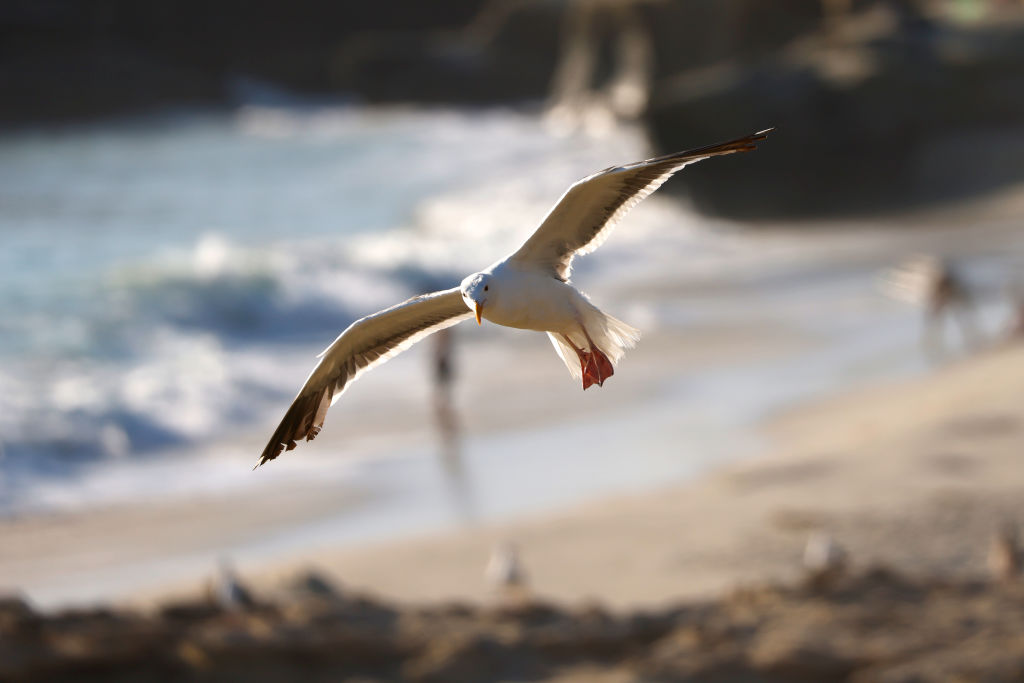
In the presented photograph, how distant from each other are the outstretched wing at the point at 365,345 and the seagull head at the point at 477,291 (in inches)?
15.7

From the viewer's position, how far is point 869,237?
26406mm

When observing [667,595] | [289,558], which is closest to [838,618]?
[667,595]

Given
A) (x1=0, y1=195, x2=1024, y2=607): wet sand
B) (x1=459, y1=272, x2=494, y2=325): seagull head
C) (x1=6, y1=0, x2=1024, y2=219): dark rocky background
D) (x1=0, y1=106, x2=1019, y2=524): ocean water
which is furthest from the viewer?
(x1=6, y1=0, x2=1024, y2=219): dark rocky background

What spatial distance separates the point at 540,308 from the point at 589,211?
1.47 feet

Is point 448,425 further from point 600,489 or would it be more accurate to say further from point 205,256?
point 205,256

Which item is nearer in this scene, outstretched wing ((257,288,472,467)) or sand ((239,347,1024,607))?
outstretched wing ((257,288,472,467))

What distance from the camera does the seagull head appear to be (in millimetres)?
4840

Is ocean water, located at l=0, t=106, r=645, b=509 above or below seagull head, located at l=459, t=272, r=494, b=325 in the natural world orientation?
above

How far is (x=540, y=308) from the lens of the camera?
5.06m

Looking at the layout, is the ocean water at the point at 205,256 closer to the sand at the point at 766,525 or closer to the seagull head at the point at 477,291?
the sand at the point at 766,525

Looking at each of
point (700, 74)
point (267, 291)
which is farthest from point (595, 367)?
point (700, 74)

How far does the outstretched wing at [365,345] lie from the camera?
543cm

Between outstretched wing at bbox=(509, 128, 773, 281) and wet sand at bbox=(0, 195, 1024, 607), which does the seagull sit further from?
wet sand at bbox=(0, 195, 1024, 607)

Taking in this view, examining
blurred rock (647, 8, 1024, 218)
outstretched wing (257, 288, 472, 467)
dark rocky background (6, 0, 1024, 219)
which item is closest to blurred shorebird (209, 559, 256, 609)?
outstretched wing (257, 288, 472, 467)
